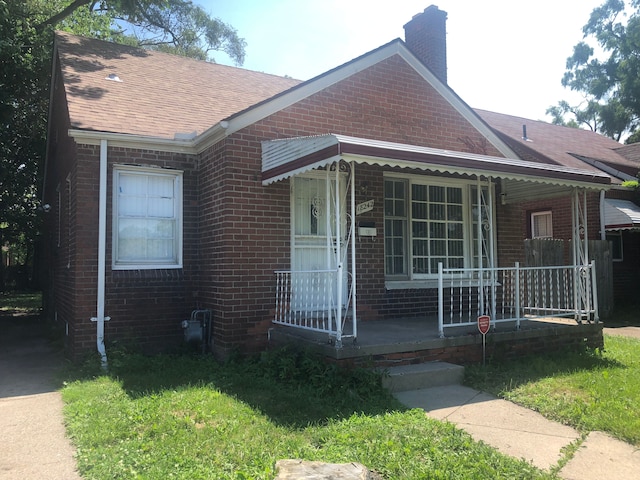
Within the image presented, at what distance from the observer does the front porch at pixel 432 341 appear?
5.90 m

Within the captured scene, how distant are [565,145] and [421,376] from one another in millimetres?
14479

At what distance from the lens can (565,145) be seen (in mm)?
17375

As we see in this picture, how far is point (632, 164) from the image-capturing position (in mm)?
17328

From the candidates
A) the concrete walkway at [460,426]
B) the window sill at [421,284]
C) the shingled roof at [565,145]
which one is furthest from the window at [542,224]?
the concrete walkway at [460,426]

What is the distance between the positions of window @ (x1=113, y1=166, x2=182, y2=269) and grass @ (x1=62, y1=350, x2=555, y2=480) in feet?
7.15

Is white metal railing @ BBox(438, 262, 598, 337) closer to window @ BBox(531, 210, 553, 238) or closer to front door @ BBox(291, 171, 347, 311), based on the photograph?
front door @ BBox(291, 171, 347, 311)

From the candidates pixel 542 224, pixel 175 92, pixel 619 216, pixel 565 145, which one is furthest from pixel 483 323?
pixel 565 145

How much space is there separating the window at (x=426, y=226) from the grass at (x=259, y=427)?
3.44m

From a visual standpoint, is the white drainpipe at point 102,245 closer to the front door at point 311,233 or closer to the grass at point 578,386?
the front door at point 311,233

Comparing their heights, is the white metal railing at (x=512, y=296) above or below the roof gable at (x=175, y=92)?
below


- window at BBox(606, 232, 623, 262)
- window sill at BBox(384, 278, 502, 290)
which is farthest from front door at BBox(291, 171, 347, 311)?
window at BBox(606, 232, 623, 262)

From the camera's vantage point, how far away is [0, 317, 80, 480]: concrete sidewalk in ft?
13.0

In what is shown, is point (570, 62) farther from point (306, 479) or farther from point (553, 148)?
point (306, 479)

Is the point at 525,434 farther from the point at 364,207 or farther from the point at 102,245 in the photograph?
the point at 102,245
